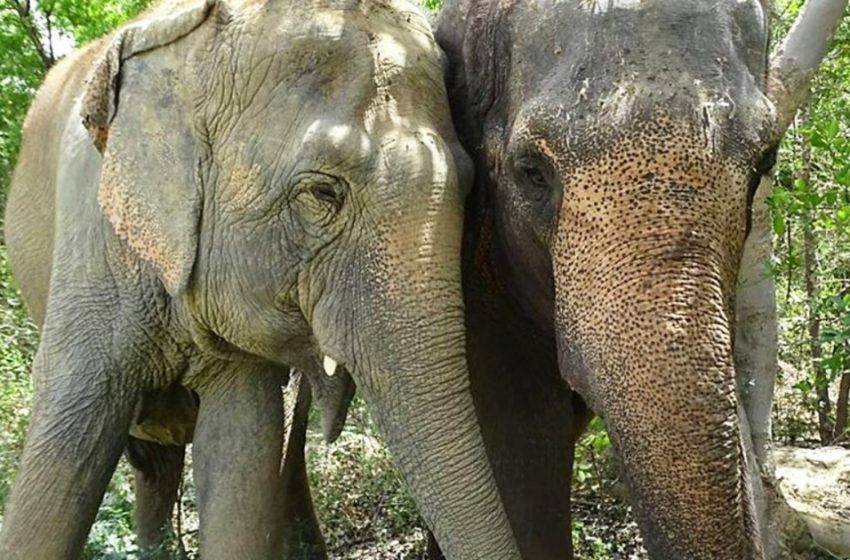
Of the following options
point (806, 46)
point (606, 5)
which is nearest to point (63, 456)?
point (606, 5)

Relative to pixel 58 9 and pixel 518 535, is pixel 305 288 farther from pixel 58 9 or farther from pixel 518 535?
pixel 58 9

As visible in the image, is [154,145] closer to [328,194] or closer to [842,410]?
[328,194]

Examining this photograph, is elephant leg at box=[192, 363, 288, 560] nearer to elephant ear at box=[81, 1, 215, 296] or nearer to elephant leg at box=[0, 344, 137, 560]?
elephant leg at box=[0, 344, 137, 560]

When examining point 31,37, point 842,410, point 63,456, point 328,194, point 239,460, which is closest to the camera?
point 328,194

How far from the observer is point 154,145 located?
10.9 ft

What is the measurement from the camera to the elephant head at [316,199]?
2967mm

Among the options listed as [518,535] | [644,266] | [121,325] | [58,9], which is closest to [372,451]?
[518,535]

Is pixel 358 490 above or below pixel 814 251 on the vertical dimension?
below

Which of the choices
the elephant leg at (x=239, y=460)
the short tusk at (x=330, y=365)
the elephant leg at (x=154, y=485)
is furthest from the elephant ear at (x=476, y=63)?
the elephant leg at (x=154, y=485)

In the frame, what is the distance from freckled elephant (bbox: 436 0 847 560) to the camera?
8.65 ft

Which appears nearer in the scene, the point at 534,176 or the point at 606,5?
the point at 606,5

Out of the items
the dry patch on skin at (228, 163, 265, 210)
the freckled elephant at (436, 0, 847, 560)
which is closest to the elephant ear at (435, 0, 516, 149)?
the freckled elephant at (436, 0, 847, 560)

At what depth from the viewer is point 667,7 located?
2932mm

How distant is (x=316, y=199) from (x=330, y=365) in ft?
1.26
